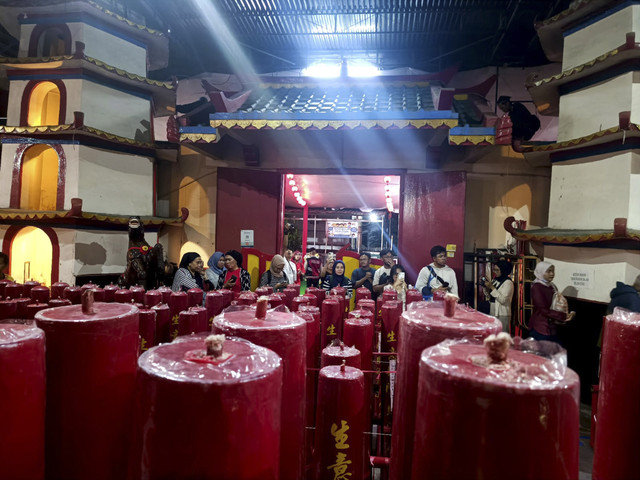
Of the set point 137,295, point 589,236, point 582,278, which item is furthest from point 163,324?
point 582,278

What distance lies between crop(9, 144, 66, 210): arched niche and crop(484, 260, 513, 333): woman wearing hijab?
6.74m

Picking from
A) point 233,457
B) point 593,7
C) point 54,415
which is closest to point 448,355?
point 233,457

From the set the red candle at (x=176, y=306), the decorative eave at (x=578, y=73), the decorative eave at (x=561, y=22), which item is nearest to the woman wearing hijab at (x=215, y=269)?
the red candle at (x=176, y=306)

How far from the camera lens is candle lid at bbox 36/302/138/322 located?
144cm

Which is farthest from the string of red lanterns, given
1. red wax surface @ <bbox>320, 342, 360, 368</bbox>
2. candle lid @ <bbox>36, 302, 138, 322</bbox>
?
candle lid @ <bbox>36, 302, 138, 322</bbox>

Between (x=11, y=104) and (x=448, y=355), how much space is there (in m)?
8.16

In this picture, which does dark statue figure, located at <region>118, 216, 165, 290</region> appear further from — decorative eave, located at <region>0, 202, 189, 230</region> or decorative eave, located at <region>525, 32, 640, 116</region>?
decorative eave, located at <region>525, 32, 640, 116</region>

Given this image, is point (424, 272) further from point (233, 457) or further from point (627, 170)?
point (233, 457)

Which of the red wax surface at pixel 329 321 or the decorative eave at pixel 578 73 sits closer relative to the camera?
the red wax surface at pixel 329 321

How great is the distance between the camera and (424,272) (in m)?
6.02

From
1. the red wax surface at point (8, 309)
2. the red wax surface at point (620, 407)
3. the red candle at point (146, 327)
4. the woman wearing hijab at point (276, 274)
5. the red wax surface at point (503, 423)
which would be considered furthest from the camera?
the woman wearing hijab at point (276, 274)

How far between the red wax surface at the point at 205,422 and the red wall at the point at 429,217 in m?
6.58

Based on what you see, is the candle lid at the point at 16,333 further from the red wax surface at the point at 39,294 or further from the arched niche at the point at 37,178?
the arched niche at the point at 37,178

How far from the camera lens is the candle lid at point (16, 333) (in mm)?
1156
